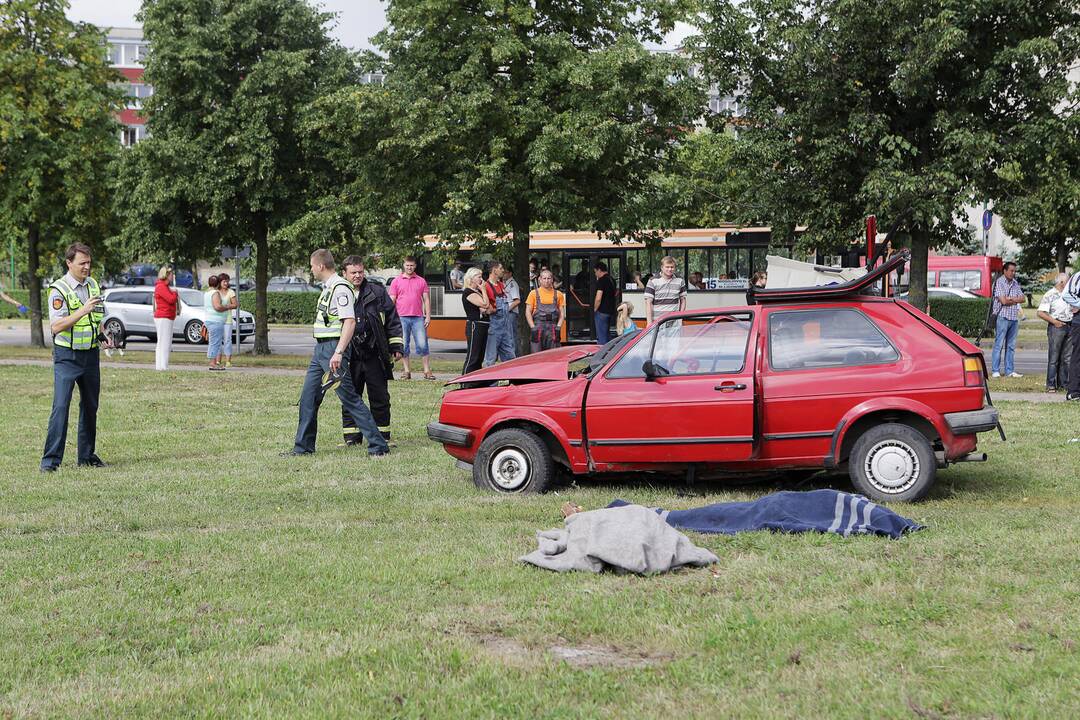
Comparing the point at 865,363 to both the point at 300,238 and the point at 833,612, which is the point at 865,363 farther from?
the point at 300,238

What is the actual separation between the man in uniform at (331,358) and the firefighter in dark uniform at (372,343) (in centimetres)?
27

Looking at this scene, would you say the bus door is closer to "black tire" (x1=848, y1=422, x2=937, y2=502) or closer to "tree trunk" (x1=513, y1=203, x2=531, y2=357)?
"tree trunk" (x1=513, y1=203, x2=531, y2=357)

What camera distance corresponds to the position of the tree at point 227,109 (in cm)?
2470

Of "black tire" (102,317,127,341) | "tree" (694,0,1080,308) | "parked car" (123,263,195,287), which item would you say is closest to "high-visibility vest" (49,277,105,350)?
"tree" (694,0,1080,308)

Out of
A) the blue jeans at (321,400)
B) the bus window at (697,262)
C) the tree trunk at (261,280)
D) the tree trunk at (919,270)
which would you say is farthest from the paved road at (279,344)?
the blue jeans at (321,400)

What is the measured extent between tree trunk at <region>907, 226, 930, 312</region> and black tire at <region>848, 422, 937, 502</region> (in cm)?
1413

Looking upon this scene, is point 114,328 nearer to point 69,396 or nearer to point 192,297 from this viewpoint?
point 192,297

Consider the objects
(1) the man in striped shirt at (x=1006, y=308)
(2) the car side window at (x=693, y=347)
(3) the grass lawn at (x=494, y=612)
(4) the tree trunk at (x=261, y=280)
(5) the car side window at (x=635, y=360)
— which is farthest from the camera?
(4) the tree trunk at (x=261, y=280)

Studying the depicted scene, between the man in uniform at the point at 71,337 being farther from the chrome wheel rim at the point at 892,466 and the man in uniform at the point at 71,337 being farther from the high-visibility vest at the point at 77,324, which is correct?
the chrome wheel rim at the point at 892,466

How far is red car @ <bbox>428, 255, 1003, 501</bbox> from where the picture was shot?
8234 mm

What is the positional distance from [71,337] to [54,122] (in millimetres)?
19546

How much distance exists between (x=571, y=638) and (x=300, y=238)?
20.6 metres

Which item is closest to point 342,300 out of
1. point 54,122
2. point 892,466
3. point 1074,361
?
point 892,466

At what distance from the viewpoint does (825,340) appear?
855 cm
